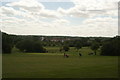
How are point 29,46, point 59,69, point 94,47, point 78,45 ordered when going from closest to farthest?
point 59,69, point 29,46, point 94,47, point 78,45

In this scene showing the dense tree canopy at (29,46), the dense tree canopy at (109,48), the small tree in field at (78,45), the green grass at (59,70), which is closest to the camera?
the green grass at (59,70)

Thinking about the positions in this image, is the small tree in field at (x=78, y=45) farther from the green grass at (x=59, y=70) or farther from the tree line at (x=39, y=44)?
the green grass at (x=59, y=70)

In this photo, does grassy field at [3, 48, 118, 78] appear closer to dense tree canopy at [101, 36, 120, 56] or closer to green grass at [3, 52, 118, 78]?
green grass at [3, 52, 118, 78]

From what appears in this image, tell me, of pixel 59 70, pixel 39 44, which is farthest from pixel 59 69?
pixel 39 44

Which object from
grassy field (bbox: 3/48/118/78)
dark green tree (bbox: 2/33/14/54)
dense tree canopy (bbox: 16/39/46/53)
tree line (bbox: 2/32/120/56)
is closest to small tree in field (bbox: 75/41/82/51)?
tree line (bbox: 2/32/120/56)

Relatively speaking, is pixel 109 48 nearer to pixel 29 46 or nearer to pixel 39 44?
pixel 39 44

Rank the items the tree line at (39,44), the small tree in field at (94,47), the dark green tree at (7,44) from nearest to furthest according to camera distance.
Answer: the dark green tree at (7,44)
the tree line at (39,44)
the small tree in field at (94,47)

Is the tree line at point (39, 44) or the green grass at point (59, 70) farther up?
the tree line at point (39, 44)

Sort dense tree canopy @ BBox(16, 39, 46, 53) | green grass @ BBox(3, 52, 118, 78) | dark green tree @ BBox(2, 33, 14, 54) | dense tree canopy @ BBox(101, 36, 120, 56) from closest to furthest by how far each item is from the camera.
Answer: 1. green grass @ BBox(3, 52, 118, 78)
2. dark green tree @ BBox(2, 33, 14, 54)
3. dense tree canopy @ BBox(101, 36, 120, 56)
4. dense tree canopy @ BBox(16, 39, 46, 53)

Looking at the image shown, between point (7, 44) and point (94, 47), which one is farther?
point (94, 47)

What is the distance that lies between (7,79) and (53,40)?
54.3 m

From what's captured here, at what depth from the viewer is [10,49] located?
5881 centimetres

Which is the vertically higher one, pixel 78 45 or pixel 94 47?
pixel 78 45

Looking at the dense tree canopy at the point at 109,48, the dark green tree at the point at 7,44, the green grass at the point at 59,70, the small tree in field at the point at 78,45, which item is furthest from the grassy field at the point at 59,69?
the small tree in field at the point at 78,45
